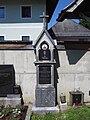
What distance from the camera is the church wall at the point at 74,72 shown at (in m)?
11.2

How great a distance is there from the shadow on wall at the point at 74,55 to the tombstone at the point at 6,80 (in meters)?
2.32

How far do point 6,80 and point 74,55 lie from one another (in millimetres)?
2852

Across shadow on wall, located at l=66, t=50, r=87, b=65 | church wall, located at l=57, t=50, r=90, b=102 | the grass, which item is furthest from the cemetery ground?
shadow on wall, located at l=66, t=50, r=87, b=65

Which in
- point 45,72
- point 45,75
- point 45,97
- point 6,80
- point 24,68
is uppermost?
point 24,68

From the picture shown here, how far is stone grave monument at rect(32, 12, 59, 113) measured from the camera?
10195mm

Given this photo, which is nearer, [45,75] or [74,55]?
[45,75]

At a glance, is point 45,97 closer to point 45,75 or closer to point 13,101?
point 45,75

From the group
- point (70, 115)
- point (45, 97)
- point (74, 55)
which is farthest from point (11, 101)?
point (74, 55)

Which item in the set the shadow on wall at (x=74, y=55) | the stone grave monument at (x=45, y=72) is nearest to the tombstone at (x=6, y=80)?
the stone grave monument at (x=45, y=72)

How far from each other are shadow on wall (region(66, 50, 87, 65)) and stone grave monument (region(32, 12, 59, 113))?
43.4 inches

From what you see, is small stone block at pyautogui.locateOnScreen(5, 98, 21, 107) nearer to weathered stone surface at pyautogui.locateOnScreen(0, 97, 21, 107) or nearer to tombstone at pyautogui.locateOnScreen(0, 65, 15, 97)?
weathered stone surface at pyautogui.locateOnScreen(0, 97, 21, 107)

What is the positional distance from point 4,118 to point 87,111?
2.53 metres

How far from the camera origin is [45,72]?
10266 mm

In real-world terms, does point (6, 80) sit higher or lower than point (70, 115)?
higher
